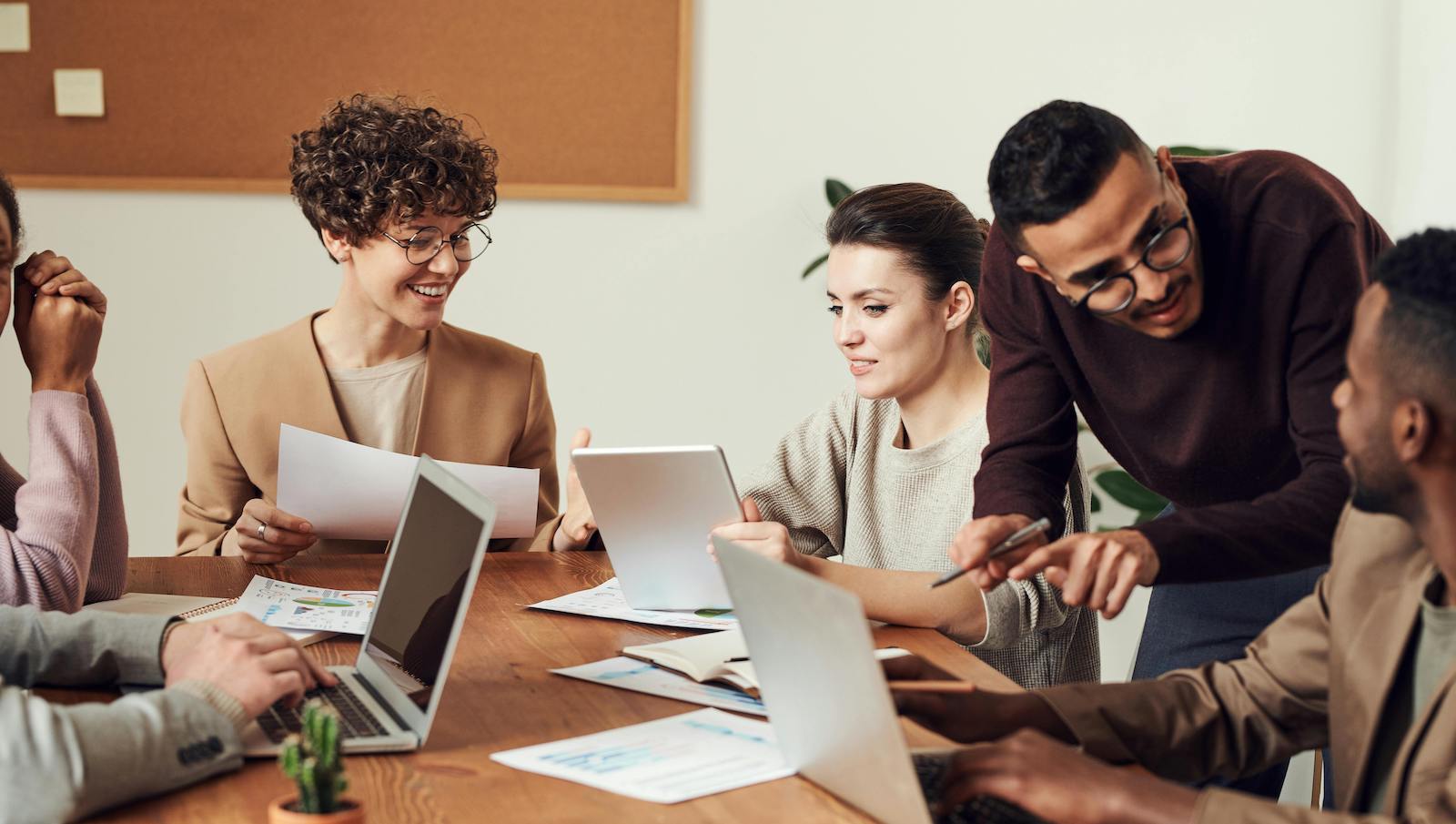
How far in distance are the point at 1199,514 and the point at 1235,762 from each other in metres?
0.29

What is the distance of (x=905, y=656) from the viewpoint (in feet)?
4.16

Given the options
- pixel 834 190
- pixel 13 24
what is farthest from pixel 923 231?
pixel 13 24

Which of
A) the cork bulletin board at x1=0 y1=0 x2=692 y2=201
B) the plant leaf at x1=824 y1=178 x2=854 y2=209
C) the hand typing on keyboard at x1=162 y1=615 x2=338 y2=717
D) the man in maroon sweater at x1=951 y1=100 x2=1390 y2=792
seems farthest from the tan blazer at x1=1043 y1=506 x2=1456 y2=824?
the cork bulletin board at x1=0 y1=0 x2=692 y2=201

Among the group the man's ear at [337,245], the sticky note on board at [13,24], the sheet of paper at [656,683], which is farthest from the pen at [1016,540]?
the sticky note on board at [13,24]

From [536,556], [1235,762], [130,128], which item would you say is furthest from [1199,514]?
[130,128]

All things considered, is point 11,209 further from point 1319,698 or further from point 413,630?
point 1319,698

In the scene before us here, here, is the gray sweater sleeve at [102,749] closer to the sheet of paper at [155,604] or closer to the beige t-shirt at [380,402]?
the sheet of paper at [155,604]

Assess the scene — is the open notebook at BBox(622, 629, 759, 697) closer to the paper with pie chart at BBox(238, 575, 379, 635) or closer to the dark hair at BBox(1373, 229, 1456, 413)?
the paper with pie chart at BBox(238, 575, 379, 635)

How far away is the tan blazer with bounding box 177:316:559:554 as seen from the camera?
2.22m

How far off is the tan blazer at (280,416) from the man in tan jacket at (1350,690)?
1233mm

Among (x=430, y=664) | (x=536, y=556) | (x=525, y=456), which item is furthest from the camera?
(x=525, y=456)

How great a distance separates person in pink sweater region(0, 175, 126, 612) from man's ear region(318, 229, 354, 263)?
48cm

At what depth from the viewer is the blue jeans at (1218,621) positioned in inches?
72.3

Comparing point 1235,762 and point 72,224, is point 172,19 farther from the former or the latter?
point 1235,762
